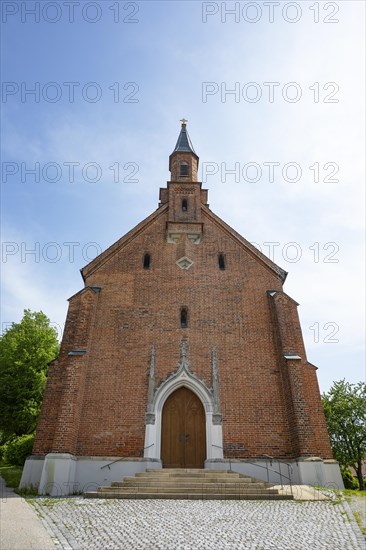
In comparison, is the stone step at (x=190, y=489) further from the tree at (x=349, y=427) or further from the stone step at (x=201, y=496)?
the tree at (x=349, y=427)

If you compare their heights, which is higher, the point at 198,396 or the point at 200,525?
the point at 198,396

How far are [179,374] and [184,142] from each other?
1567 cm

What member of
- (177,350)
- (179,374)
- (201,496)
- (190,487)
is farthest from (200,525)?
(177,350)

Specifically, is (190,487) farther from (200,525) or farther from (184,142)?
(184,142)

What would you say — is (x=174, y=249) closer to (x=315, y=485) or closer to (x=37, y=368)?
(x=315, y=485)

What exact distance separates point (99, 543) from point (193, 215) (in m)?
15.8

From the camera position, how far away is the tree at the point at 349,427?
31734 mm

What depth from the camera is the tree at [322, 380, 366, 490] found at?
31734 mm

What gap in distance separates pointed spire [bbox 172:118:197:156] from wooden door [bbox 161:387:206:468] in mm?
14652

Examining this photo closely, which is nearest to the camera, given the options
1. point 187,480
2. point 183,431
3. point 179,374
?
point 187,480

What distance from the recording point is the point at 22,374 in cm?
2728

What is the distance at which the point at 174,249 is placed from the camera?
61.0 ft

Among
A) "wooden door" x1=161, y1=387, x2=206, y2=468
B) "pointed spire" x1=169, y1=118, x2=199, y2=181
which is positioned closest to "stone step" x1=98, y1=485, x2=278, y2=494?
"wooden door" x1=161, y1=387, x2=206, y2=468

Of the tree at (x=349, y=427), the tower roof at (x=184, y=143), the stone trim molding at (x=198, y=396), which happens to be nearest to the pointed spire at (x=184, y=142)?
the tower roof at (x=184, y=143)
